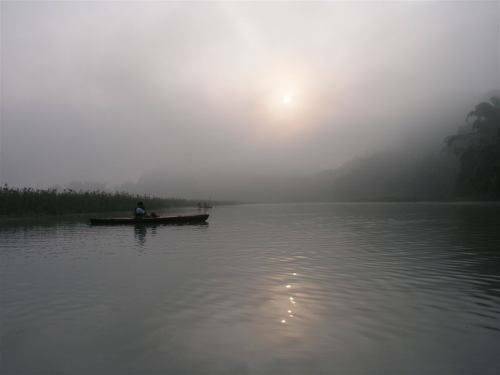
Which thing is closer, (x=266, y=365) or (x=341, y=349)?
(x=266, y=365)

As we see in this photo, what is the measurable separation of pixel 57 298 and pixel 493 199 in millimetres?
119941

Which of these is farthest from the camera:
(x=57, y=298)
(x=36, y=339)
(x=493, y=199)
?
(x=493, y=199)

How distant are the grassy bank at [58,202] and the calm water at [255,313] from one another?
42922 mm

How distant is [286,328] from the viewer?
1012 centimetres

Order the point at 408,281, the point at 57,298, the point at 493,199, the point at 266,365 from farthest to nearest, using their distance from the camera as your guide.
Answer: the point at 493,199 < the point at 408,281 < the point at 57,298 < the point at 266,365

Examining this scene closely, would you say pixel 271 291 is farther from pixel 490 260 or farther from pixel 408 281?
pixel 490 260

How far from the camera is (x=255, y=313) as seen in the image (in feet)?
37.6

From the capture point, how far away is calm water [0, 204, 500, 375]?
834 cm

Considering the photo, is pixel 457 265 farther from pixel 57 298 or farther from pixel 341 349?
pixel 57 298

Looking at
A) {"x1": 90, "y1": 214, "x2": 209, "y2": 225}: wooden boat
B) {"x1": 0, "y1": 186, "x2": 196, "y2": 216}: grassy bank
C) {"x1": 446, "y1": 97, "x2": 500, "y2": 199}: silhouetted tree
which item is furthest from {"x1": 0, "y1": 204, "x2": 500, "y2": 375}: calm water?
{"x1": 446, "y1": 97, "x2": 500, "y2": 199}: silhouetted tree

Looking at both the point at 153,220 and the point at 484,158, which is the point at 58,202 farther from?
the point at 484,158

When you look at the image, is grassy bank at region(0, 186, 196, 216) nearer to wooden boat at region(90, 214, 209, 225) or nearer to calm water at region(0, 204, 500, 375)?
wooden boat at region(90, 214, 209, 225)

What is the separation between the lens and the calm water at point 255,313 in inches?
328

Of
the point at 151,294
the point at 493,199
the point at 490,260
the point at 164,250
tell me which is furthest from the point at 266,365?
the point at 493,199
